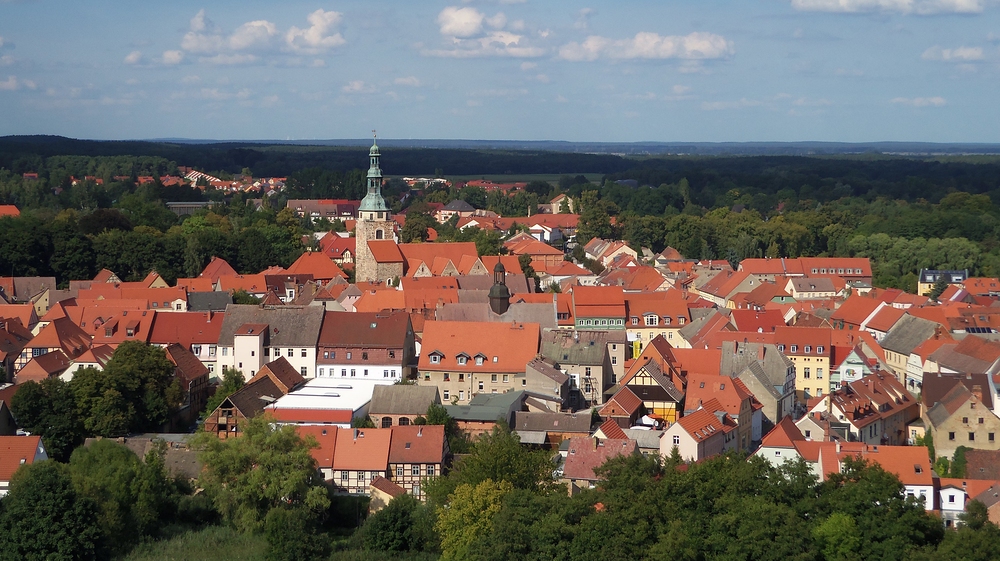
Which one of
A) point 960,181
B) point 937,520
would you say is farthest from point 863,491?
point 960,181

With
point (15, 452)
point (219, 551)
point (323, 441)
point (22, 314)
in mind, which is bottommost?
point (219, 551)

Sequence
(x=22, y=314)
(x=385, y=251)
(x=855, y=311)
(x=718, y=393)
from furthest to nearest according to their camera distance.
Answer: (x=385, y=251) → (x=855, y=311) → (x=22, y=314) → (x=718, y=393)

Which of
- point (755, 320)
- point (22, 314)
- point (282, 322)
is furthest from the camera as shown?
point (22, 314)

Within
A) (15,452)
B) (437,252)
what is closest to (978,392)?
(15,452)

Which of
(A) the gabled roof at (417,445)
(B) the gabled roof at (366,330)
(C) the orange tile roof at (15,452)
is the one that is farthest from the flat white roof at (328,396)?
(C) the orange tile roof at (15,452)

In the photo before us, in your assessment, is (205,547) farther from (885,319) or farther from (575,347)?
(885,319)

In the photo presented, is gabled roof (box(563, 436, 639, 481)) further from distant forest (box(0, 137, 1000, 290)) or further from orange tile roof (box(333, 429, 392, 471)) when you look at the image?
distant forest (box(0, 137, 1000, 290))

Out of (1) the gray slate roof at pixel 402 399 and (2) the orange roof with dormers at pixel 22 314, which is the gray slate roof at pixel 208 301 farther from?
(1) the gray slate roof at pixel 402 399
